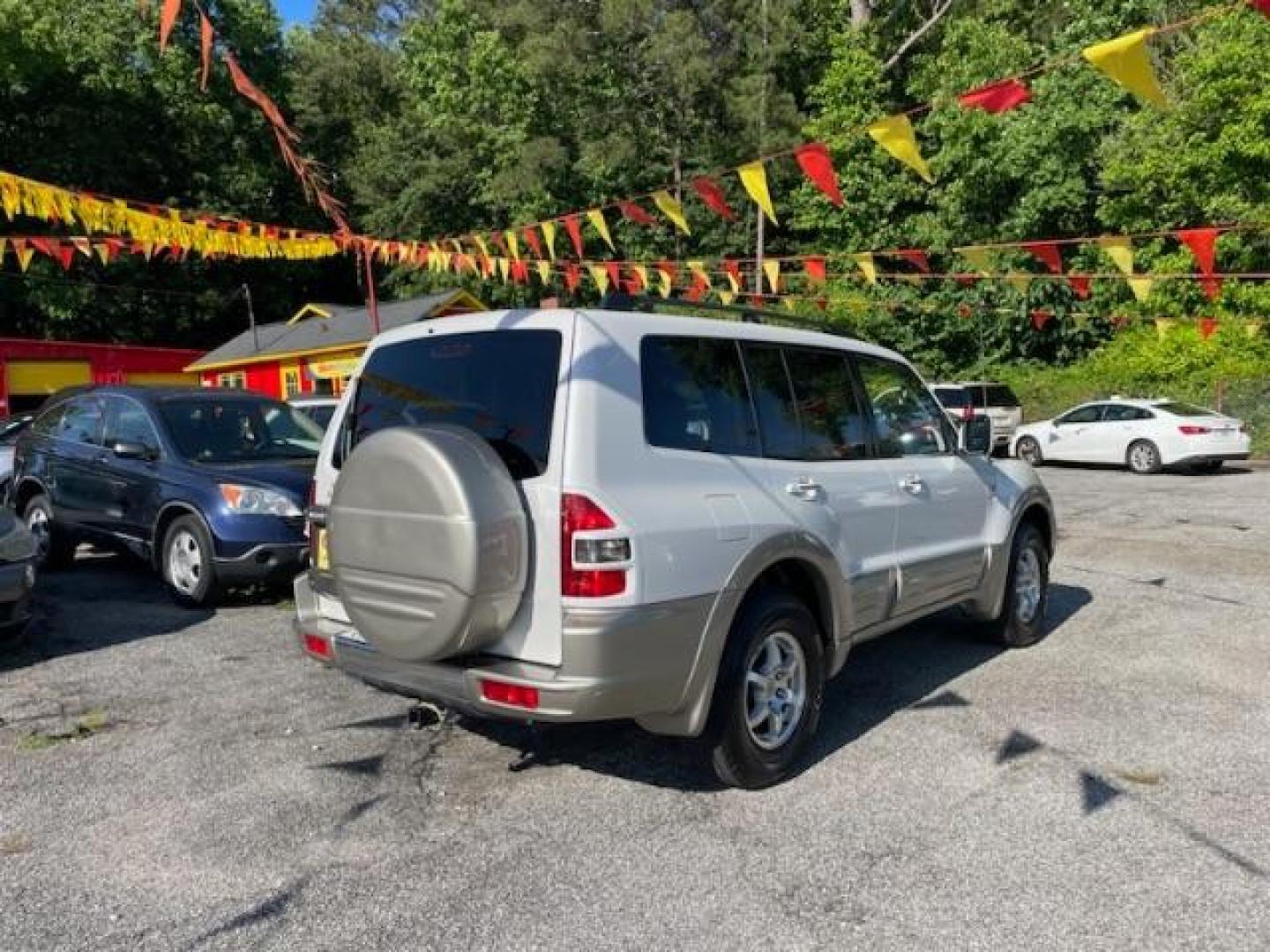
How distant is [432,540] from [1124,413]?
18.3 m

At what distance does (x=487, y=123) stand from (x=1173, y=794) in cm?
3621

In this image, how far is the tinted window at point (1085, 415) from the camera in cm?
1934

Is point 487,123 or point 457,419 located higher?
point 487,123

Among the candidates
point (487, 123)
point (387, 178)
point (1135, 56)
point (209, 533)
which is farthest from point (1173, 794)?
point (387, 178)

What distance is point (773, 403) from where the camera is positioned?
14.2 ft

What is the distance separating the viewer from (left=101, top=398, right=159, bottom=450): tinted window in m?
7.86

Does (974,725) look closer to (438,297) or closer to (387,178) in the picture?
(438,297)

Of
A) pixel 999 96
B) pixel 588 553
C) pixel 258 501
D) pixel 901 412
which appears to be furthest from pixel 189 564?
pixel 999 96

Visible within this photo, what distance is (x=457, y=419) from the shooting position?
379 centimetres

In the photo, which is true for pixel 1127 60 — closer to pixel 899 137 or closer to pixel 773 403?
pixel 899 137

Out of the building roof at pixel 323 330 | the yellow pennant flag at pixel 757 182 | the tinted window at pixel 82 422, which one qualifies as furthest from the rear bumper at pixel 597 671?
the building roof at pixel 323 330

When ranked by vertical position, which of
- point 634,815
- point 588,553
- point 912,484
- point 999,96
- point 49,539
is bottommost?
point 634,815

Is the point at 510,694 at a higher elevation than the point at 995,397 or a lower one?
lower

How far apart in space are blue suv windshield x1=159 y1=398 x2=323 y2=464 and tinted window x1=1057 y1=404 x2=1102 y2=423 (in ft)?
51.5
